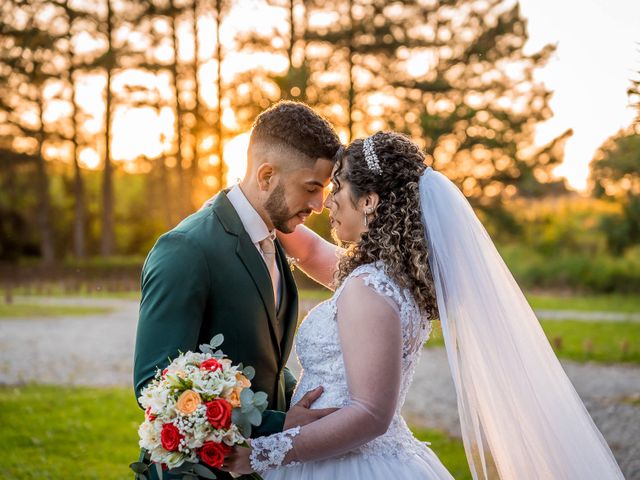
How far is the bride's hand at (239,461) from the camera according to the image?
9.48 feet

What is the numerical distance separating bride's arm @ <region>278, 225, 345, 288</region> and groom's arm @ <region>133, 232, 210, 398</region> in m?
1.29

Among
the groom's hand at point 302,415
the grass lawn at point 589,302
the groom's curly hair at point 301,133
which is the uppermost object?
the groom's curly hair at point 301,133

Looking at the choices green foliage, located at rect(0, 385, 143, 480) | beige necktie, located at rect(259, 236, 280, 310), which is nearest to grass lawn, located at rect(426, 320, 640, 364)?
green foliage, located at rect(0, 385, 143, 480)

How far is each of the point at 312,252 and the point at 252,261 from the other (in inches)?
46.1

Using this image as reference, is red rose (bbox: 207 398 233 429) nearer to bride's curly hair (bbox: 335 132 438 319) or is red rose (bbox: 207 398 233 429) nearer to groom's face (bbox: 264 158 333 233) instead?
bride's curly hair (bbox: 335 132 438 319)

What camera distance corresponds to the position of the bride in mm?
3146

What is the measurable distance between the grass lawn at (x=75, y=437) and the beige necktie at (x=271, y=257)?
418 cm

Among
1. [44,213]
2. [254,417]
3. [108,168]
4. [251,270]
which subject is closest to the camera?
[254,417]

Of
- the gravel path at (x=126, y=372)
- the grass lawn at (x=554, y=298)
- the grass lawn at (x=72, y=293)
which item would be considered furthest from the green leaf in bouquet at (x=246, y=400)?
the grass lawn at (x=72, y=293)

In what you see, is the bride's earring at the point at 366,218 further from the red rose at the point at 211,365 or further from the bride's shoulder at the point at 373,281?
the red rose at the point at 211,365

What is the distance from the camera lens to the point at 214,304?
125 inches

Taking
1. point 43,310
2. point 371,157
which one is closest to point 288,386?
point 371,157

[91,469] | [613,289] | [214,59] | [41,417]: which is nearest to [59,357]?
[41,417]

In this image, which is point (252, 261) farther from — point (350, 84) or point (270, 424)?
point (350, 84)
